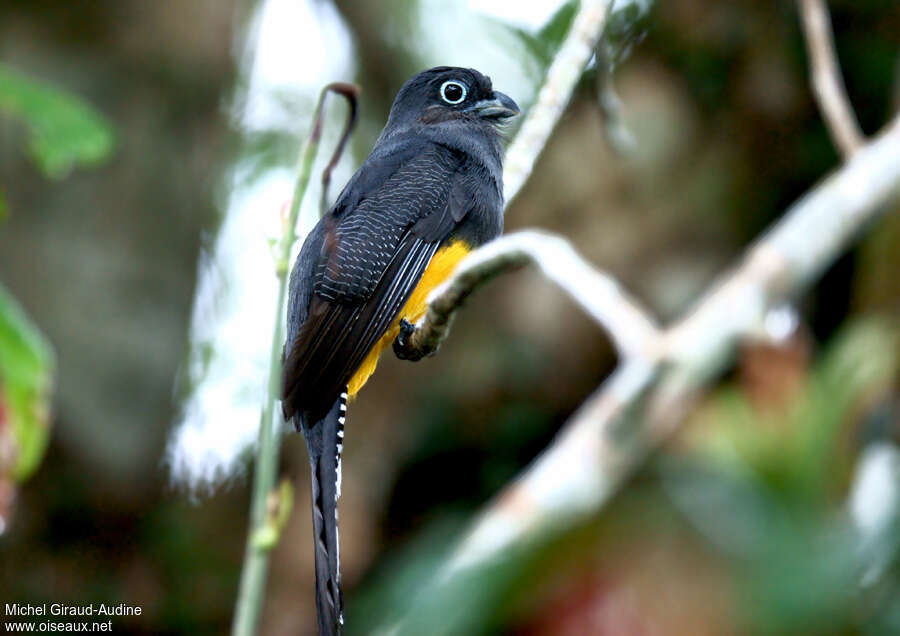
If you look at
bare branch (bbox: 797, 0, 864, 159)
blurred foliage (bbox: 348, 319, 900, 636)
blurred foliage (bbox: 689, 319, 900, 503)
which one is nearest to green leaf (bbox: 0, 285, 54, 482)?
blurred foliage (bbox: 348, 319, 900, 636)

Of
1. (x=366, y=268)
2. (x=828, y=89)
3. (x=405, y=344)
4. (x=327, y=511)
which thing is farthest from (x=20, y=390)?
(x=366, y=268)

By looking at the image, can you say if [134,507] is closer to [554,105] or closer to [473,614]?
[554,105]

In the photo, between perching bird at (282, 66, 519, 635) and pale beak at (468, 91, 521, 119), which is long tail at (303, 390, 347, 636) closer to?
perching bird at (282, 66, 519, 635)

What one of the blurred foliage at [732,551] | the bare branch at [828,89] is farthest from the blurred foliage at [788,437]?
the bare branch at [828,89]

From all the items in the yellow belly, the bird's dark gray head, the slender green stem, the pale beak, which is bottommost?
the slender green stem

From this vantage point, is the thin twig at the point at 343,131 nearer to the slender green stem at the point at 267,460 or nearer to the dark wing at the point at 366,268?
the slender green stem at the point at 267,460

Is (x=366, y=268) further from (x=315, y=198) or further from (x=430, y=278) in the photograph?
(x=315, y=198)
